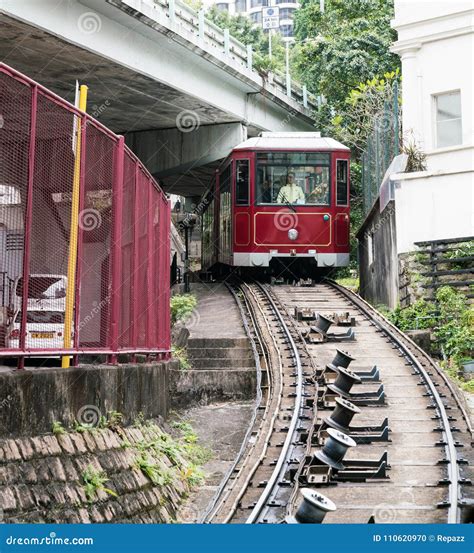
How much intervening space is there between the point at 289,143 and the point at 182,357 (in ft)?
34.1

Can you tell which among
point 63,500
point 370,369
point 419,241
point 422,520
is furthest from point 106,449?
point 419,241

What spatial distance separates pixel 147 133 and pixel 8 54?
478 inches

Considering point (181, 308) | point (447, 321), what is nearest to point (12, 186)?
point (181, 308)

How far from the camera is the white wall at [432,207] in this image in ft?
67.9

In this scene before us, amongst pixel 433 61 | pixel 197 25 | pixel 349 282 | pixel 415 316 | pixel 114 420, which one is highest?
pixel 197 25

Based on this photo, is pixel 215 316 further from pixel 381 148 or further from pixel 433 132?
pixel 381 148

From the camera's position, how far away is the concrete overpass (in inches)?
916

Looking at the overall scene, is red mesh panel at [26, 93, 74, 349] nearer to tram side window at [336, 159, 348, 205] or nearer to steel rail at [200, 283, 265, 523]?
steel rail at [200, 283, 265, 523]

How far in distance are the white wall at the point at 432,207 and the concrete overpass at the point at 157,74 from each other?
315 inches

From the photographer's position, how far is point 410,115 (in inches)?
893

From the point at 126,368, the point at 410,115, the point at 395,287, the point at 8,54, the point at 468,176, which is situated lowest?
the point at 126,368

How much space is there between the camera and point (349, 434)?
10820 millimetres

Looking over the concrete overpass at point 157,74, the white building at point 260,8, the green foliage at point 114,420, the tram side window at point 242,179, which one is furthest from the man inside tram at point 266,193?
the white building at point 260,8

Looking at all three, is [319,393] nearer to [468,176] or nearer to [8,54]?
[468,176]
